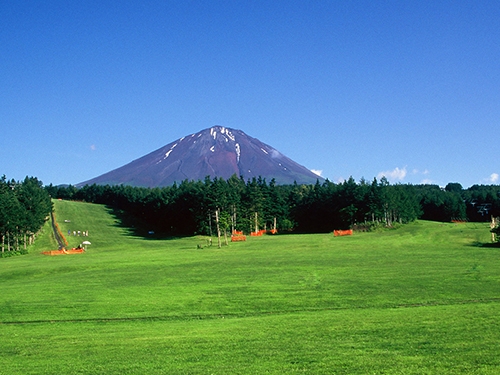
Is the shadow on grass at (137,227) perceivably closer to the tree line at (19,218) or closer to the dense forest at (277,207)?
the dense forest at (277,207)

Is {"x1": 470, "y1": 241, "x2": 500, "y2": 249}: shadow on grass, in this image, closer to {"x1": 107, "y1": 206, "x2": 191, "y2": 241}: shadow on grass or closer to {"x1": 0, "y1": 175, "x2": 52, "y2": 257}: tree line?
{"x1": 107, "y1": 206, "x2": 191, "y2": 241}: shadow on grass

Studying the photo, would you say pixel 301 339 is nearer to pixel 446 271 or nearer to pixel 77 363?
pixel 77 363

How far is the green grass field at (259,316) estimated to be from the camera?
17750 millimetres

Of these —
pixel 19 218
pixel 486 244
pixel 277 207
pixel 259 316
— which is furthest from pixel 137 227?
pixel 259 316

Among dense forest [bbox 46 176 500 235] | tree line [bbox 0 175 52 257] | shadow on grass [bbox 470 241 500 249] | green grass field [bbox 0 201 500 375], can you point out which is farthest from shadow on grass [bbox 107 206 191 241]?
shadow on grass [bbox 470 241 500 249]

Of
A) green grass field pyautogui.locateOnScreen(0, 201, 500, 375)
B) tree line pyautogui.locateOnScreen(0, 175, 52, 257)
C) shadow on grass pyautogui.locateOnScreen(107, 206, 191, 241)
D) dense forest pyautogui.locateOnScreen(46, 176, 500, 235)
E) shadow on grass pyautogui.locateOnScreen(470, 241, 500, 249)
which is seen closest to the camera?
green grass field pyautogui.locateOnScreen(0, 201, 500, 375)

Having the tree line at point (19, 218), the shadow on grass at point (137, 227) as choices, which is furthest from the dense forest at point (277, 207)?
the tree line at point (19, 218)

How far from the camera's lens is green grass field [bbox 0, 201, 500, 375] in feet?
58.2

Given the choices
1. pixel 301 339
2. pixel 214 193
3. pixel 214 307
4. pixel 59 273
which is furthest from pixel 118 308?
pixel 214 193

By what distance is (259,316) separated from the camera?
29141mm

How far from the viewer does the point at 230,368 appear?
16953mm

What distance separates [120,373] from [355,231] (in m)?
102

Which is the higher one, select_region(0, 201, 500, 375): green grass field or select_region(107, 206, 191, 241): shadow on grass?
select_region(107, 206, 191, 241): shadow on grass

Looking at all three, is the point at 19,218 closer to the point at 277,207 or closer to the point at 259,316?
the point at 277,207
